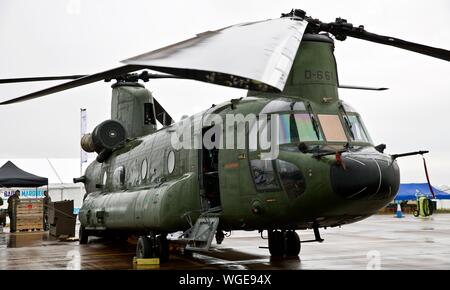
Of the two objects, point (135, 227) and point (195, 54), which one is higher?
point (195, 54)

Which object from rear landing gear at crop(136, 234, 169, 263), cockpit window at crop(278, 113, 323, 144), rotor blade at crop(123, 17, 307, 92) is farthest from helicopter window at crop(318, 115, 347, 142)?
rear landing gear at crop(136, 234, 169, 263)

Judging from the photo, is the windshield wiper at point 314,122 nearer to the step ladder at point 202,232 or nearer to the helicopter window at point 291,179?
the helicopter window at point 291,179

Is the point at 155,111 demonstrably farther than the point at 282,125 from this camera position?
Yes

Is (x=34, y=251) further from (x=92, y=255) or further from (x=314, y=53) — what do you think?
(x=314, y=53)

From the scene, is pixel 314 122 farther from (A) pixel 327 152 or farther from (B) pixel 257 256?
(B) pixel 257 256

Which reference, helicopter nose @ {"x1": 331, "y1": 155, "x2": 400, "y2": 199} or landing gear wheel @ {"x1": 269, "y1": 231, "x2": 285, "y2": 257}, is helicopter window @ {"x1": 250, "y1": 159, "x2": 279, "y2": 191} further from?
landing gear wheel @ {"x1": 269, "y1": 231, "x2": 285, "y2": 257}

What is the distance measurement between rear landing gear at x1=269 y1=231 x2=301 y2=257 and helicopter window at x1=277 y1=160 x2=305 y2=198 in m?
3.54

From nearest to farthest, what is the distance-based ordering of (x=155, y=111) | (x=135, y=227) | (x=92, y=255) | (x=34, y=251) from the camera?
(x=135, y=227)
(x=92, y=255)
(x=34, y=251)
(x=155, y=111)

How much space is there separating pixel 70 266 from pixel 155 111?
7167 millimetres

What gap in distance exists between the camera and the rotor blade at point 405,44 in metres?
8.70

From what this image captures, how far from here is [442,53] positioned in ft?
28.4

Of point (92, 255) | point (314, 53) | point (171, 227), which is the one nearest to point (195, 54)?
point (314, 53)

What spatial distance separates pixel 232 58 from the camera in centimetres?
520

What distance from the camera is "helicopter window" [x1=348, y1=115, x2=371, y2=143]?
30.6ft
